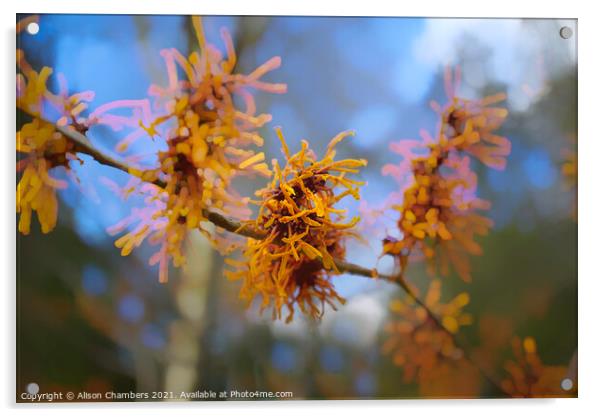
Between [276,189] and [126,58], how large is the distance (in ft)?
1.56

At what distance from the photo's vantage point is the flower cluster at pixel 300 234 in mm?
1318

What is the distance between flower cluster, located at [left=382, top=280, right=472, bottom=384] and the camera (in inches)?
54.7

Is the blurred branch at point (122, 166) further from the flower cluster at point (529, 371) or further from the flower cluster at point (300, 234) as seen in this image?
the flower cluster at point (529, 371)

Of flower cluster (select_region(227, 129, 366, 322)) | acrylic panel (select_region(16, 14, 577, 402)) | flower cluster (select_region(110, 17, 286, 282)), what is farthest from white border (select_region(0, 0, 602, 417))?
flower cluster (select_region(227, 129, 366, 322))

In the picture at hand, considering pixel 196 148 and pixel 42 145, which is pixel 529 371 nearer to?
pixel 196 148

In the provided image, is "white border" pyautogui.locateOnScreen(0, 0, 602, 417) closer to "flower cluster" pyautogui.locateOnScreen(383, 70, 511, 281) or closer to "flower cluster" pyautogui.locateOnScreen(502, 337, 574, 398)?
"flower cluster" pyautogui.locateOnScreen(502, 337, 574, 398)

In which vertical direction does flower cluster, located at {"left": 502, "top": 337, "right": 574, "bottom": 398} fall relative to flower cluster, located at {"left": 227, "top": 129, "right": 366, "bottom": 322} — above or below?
below

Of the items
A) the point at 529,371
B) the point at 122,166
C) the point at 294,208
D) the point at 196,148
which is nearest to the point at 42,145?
the point at 122,166

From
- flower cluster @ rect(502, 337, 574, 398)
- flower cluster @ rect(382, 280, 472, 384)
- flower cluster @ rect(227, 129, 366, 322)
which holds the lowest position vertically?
flower cluster @ rect(502, 337, 574, 398)

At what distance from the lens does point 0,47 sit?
137cm
